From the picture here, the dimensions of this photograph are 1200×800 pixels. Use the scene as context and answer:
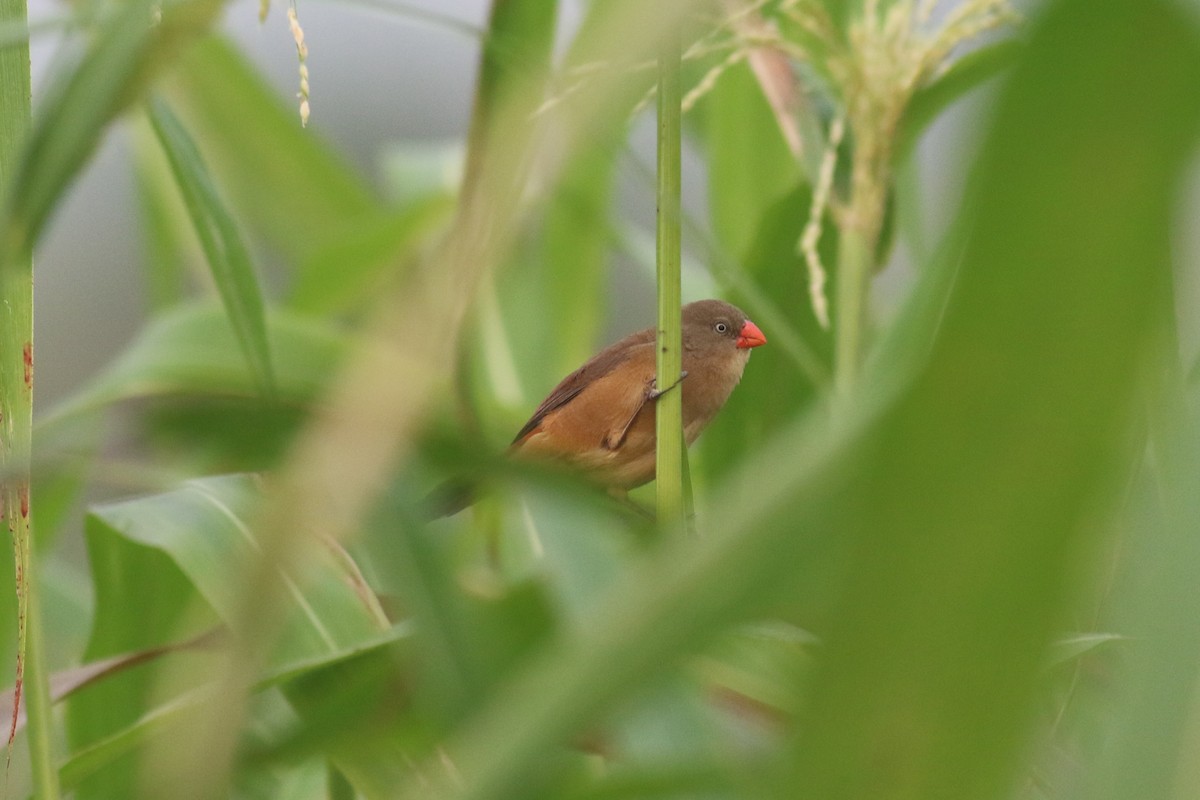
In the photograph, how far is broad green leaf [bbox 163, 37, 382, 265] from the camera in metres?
2.12

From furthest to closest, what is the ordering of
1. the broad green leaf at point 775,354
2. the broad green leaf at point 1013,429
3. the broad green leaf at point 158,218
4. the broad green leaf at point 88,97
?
the broad green leaf at point 158,218
the broad green leaf at point 775,354
the broad green leaf at point 88,97
the broad green leaf at point 1013,429

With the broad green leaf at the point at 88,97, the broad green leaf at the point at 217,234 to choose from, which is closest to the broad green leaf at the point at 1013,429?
the broad green leaf at the point at 88,97

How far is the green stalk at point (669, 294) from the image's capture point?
629 millimetres

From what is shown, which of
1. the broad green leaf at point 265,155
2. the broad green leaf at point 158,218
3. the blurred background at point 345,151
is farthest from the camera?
the blurred background at point 345,151

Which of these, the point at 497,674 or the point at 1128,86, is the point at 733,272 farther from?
the point at 1128,86

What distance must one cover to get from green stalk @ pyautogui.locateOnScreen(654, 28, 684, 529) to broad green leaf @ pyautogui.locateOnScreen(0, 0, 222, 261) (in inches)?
8.9

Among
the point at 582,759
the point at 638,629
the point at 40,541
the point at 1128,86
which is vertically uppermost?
the point at 1128,86

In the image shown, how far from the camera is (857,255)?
1.31 meters

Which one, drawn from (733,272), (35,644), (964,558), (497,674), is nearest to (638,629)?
(964,558)

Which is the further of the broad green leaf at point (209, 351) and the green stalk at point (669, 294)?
the broad green leaf at point (209, 351)

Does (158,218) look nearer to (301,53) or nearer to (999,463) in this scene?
(301,53)

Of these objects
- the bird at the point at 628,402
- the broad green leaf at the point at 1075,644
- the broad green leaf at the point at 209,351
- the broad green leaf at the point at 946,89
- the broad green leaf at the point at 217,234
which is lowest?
Answer: the broad green leaf at the point at 1075,644

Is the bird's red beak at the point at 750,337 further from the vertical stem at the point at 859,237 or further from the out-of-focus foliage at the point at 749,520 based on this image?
the out-of-focus foliage at the point at 749,520

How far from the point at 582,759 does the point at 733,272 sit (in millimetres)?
400
